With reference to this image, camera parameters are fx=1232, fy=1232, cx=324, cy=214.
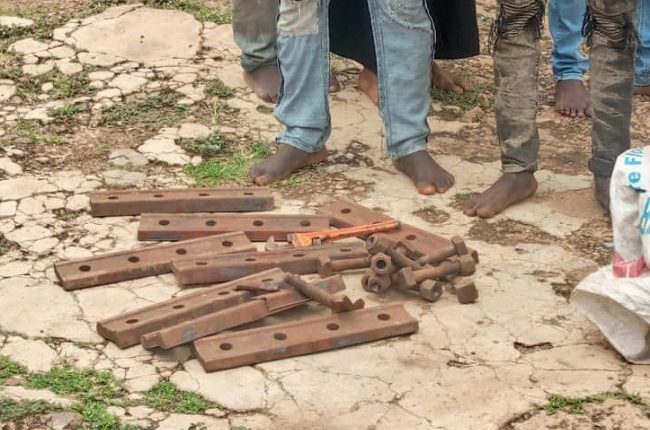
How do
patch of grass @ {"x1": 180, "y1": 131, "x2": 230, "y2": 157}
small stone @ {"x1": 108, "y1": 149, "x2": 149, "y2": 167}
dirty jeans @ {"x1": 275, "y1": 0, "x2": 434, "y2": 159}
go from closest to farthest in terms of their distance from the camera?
dirty jeans @ {"x1": 275, "y1": 0, "x2": 434, "y2": 159} → small stone @ {"x1": 108, "y1": 149, "x2": 149, "y2": 167} → patch of grass @ {"x1": 180, "y1": 131, "x2": 230, "y2": 157}

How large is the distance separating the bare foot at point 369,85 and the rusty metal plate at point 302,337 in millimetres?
2286

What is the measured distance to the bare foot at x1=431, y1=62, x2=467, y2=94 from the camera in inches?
263

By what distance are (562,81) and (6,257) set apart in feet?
10.5

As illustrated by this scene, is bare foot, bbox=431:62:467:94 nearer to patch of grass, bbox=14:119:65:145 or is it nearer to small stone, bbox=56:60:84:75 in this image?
Result: small stone, bbox=56:60:84:75

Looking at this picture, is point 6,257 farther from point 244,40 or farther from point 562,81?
point 562,81

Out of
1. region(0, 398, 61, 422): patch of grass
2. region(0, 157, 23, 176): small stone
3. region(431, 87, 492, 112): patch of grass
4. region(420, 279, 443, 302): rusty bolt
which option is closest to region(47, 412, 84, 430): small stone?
region(0, 398, 61, 422): patch of grass

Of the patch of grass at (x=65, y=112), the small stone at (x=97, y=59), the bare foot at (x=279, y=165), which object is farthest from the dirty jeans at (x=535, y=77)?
the small stone at (x=97, y=59)

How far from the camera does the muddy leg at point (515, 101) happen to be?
513cm

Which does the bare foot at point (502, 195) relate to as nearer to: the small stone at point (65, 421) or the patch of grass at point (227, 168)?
the patch of grass at point (227, 168)

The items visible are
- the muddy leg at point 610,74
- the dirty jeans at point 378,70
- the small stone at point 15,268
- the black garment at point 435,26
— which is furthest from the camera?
the black garment at point 435,26

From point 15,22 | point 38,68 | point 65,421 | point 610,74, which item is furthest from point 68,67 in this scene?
point 65,421

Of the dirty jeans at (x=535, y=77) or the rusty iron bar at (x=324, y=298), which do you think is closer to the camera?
the rusty iron bar at (x=324, y=298)

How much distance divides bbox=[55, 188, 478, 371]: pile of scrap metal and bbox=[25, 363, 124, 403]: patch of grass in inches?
7.7

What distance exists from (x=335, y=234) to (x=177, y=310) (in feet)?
2.88
